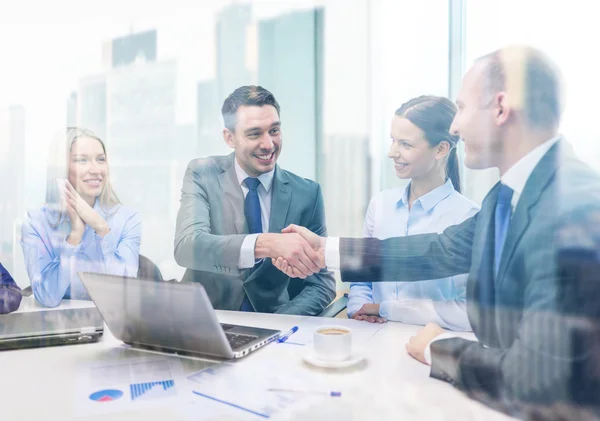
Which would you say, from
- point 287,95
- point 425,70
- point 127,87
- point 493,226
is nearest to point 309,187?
point 287,95

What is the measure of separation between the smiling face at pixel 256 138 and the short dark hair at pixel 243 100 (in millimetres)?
16

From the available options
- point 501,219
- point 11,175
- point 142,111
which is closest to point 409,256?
point 501,219

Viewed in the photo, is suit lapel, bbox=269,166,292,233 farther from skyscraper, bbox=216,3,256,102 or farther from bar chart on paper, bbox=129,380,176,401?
bar chart on paper, bbox=129,380,176,401

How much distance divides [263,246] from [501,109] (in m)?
0.95

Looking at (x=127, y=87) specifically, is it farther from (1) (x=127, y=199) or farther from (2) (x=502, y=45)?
(2) (x=502, y=45)

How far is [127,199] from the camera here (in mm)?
1979

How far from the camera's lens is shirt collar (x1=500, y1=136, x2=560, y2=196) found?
117cm

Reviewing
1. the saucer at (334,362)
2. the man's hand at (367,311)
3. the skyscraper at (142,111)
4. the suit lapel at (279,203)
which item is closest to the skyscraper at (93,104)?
the skyscraper at (142,111)

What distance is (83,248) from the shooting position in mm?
1902

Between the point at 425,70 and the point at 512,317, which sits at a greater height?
the point at 425,70

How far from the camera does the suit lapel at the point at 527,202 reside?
3.50ft

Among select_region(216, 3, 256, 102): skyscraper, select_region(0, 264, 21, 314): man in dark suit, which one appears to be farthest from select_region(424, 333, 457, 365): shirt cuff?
select_region(0, 264, 21, 314): man in dark suit

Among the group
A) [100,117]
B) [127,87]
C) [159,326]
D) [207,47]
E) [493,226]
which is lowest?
[159,326]

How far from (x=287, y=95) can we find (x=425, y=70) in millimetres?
533
